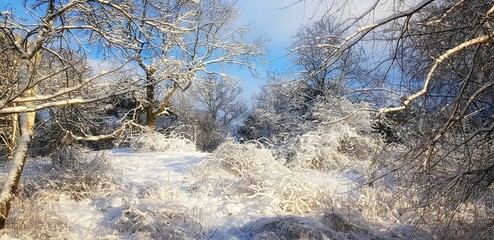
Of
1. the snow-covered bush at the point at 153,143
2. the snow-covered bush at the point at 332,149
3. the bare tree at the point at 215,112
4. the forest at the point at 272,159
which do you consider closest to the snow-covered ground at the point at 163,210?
the forest at the point at 272,159

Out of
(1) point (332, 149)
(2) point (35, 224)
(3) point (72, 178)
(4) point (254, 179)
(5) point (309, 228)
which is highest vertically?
(1) point (332, 149)

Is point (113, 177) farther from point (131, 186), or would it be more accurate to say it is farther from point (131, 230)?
point (131, 230)

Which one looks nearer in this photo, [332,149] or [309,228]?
[309,228]

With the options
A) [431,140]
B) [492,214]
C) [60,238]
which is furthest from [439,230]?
[60,238]

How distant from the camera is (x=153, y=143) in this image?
9.88 meters

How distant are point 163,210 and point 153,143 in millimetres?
5365

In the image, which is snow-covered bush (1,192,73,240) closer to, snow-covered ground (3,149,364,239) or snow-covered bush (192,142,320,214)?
snow-covered ground (3,149,364,239)

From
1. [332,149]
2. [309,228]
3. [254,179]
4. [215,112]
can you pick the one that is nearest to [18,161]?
[254,179]

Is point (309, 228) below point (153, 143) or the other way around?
below

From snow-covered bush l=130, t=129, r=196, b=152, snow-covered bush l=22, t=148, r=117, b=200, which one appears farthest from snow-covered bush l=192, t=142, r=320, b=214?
snow-covered bush l=130, t=129, r=196, b=152

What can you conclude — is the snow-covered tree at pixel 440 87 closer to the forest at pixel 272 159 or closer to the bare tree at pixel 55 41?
the forest at pixel 272 159

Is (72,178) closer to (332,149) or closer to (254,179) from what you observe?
(254,179)

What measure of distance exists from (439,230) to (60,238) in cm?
437

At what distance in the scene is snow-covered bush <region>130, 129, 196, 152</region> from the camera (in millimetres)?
9883
